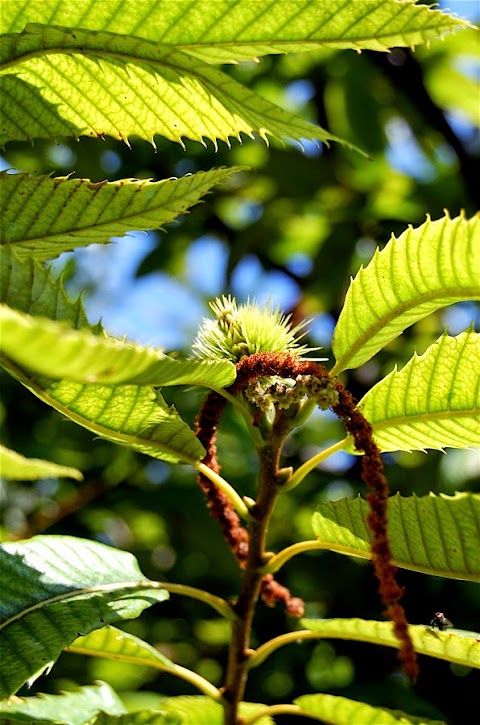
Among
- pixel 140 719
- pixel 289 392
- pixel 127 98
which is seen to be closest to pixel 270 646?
pixel 140 719

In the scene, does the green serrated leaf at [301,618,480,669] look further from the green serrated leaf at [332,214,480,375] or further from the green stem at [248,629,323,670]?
the green serrated leaf at [332,214,480,375]

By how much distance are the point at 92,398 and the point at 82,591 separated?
12.3 inches

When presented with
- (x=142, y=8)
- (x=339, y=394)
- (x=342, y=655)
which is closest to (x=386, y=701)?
(x=342, y=655)

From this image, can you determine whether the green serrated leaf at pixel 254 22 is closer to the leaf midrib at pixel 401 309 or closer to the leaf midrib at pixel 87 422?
the leaf midrib at pixel 401 309

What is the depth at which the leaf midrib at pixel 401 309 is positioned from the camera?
3.56 feet

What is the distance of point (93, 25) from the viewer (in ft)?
3.92

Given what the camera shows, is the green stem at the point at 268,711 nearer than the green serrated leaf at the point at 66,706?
Answer: No

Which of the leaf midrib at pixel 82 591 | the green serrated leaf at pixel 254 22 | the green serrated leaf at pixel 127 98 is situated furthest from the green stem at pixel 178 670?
the green serrated leaf at pixel 254 22

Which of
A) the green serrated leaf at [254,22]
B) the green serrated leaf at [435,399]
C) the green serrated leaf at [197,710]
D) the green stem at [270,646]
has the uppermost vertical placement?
the green serrated leaf at [254,22]

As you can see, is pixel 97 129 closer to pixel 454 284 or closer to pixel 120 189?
pixel 120 189

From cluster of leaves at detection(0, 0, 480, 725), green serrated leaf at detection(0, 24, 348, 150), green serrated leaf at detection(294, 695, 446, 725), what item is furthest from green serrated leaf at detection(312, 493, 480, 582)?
green serrated leaf at detection(0, 24, 348, 150)

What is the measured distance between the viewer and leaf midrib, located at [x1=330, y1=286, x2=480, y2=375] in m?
1.08

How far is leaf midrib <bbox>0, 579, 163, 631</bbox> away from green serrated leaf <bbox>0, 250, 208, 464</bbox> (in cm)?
22

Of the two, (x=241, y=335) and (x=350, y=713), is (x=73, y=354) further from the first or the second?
(x=350, y=713)
